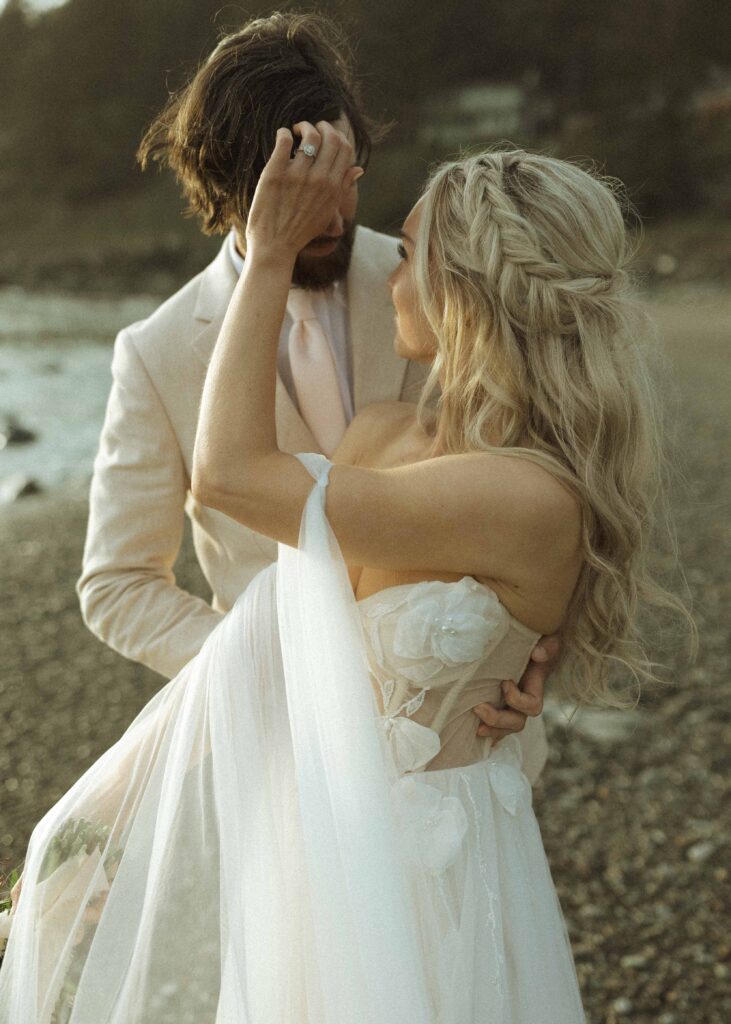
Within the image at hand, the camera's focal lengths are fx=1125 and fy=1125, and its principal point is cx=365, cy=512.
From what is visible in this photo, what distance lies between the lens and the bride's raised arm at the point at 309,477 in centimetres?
190

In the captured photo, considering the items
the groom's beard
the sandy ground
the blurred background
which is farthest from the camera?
the blurred background

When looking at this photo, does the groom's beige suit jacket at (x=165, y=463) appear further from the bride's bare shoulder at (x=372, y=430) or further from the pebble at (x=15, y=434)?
the pebble at (x=15, y=434)

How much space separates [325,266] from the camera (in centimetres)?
255

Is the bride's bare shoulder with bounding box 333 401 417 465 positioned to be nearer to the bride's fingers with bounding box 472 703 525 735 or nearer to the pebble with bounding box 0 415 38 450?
the bride's fingers with bounding box 472 703 525 735

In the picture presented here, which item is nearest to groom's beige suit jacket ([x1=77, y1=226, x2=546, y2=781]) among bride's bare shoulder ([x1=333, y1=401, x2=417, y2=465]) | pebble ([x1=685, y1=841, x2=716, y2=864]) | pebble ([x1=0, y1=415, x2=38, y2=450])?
bride's bare shoulder ([x1=333, y1=401, x2=417, y2=465])

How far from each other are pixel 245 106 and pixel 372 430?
0.74 meters

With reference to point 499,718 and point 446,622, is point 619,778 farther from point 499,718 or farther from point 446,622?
point 446,622

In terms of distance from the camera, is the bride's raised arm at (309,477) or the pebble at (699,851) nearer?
the bride's raised arm at (309,477)

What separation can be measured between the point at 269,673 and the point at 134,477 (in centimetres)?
72

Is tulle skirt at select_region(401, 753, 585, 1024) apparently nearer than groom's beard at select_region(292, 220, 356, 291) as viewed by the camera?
Yes

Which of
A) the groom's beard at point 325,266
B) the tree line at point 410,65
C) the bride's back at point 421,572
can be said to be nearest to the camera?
the bride's back at point 421,572

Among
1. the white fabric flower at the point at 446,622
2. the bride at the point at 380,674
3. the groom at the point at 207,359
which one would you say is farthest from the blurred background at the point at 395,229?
the white fabric flower at the point at 446,622

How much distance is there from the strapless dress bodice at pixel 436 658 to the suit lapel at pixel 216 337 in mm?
558

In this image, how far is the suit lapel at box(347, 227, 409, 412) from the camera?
2607mm
